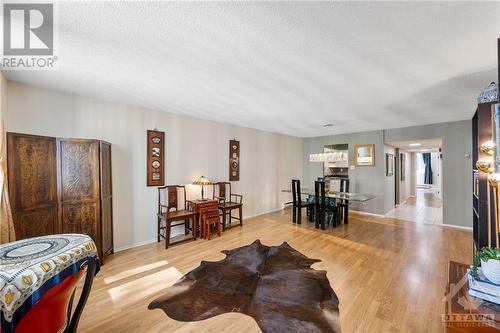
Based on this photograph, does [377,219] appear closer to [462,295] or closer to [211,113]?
[462,295]

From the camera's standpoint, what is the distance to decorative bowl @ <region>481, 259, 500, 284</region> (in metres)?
1.26

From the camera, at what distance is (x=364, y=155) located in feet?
19.5

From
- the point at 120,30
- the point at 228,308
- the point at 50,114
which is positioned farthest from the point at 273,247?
the point at 50,114

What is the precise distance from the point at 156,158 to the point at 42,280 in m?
2.89

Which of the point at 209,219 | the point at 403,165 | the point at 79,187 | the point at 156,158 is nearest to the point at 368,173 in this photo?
the point at 403,165

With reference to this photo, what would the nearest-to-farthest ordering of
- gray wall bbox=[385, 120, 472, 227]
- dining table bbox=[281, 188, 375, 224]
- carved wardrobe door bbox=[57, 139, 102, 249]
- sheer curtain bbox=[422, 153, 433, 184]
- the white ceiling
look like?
the white ceiling → carved wardrobe door bbox=[57, 139, 102, 249] → dining table bbox=[281, 188, 375, 224] → gray wall bbox=[385, 120, 472, 227] → sheer curtain bbox=[422, 153, 433, 184]

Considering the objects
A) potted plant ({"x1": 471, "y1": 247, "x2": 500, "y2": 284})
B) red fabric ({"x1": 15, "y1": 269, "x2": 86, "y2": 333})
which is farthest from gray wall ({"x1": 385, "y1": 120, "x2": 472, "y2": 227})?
red fabric ({"x1": 15, "y1": 269, "x2": 86, "y2": 333})

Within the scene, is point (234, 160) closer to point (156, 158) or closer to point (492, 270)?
point (156, 158)

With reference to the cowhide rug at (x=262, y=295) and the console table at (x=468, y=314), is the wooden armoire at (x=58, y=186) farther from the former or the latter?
the console table at (x=468, y=314)

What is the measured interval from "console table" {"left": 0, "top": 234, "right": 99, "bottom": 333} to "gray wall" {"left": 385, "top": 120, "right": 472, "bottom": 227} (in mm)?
6640

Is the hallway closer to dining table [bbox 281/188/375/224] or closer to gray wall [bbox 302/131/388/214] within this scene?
gray wall [bbox 302/131/388/214]

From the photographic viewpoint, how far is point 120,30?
1548mm

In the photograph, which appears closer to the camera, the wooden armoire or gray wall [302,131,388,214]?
the wooden armoire

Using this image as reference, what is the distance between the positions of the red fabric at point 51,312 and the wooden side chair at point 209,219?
253 cm
